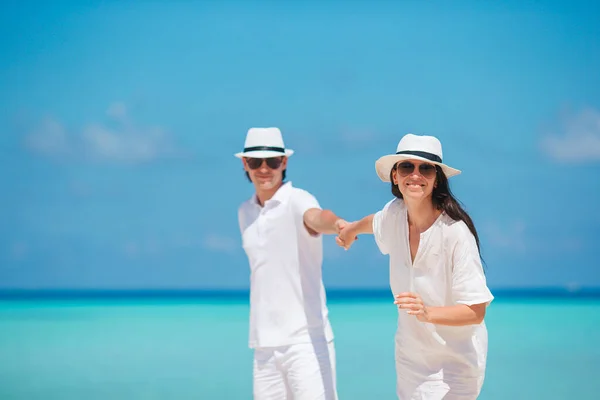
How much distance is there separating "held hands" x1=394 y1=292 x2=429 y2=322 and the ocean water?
13.2 ft

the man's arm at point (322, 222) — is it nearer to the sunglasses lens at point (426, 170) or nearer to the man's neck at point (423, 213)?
the man's neck at point (423, 213)

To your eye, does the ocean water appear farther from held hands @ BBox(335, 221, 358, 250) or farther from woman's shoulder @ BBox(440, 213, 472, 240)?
woman's shoulder @ BBox(440, 213, 472, 240)

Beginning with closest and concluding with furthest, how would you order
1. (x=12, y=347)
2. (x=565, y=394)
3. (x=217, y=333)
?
(x=565, y=394) < (x=12, y=347) < (x=217, y=333)

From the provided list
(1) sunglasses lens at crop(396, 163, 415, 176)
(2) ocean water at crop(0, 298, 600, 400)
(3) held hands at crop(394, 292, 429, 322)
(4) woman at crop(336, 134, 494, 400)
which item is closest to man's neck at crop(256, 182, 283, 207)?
(4) woman at crop(336, 134, 494, 400)

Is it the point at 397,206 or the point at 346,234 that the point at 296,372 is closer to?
the point at 346,234

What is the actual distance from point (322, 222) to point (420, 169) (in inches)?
32.1

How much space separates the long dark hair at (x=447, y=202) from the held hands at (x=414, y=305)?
→ 1.17 feet

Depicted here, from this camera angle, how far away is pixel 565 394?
728 cm

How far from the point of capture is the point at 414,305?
3.18m

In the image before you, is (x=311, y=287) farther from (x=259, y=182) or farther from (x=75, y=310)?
(x=75, y=310)

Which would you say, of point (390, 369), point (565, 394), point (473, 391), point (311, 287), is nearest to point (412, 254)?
point (473, 391)

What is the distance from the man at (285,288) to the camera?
4188 millimetres

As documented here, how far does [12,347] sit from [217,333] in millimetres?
2830

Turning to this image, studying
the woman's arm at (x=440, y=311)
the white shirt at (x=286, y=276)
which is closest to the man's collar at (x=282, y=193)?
the white shirt at (x=286, y=276)
